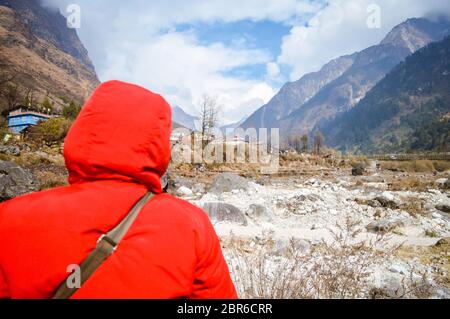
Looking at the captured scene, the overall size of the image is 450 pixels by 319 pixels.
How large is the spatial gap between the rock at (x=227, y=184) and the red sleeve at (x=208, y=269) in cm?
1242

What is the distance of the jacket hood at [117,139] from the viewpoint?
3.91 ft

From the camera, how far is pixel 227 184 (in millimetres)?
14438

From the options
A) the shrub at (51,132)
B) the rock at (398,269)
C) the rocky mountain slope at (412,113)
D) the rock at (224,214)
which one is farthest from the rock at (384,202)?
the rocky mountain slope at (412,113)

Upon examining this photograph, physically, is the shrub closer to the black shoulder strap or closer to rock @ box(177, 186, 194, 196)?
rock @ box(177, 186, 194, 196)

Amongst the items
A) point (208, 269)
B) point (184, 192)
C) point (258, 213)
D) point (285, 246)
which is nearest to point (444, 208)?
point (258, 213)

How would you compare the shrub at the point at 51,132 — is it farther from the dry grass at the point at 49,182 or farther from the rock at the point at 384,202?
the rock at the point at 384,202

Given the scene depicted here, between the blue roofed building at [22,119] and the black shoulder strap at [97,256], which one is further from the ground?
the blue roofed building at [22,119]

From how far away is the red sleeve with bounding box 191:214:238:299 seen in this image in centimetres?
125

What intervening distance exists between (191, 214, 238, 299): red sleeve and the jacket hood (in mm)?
291

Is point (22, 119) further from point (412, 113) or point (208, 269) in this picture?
point (412, 113)
